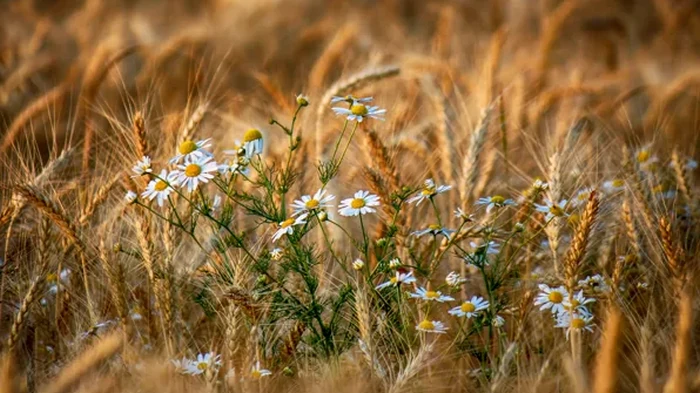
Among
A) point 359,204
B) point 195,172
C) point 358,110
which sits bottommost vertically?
point 359,204

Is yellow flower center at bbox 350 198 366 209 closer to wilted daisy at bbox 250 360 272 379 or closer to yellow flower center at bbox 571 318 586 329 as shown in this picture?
wilted daisy at bbox 250 360 272 379

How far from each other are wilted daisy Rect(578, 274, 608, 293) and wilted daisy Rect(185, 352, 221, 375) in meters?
0.93

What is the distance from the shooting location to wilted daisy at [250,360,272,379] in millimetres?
1759

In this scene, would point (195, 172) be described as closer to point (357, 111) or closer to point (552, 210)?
point (357, 111)

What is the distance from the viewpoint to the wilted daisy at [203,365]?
1.79m

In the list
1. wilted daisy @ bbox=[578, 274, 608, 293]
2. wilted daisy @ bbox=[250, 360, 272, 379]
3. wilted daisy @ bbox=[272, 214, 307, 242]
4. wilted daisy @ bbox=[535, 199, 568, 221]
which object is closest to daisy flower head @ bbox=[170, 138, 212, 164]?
wilted daisy @ bbox=[272, 214, 307, 242]

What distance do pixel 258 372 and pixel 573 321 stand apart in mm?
734

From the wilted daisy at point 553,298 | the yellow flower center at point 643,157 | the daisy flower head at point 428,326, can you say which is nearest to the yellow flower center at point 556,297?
the wilted daisy at point 553,298

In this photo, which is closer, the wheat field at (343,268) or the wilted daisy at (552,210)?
the wheat field at (343,268)

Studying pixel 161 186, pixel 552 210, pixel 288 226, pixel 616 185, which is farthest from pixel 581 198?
pixel 161 186

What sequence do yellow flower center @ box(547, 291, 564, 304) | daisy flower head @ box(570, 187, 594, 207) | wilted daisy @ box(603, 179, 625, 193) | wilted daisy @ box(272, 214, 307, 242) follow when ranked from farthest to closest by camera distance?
wilted daisy @ box(603, 179, 625, 193)
daisy flower head @ box(570, 187, 594, 207)
yellow flower center @ box(547, 291, 564, 304)
wilted daisy @ box(272, 214, 307, 242)

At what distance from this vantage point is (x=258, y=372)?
5.90 ft

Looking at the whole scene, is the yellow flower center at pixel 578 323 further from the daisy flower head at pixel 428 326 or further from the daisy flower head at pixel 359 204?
the daisy flower head at pixel 359 204

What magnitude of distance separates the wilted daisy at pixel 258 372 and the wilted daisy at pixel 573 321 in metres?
0.69
